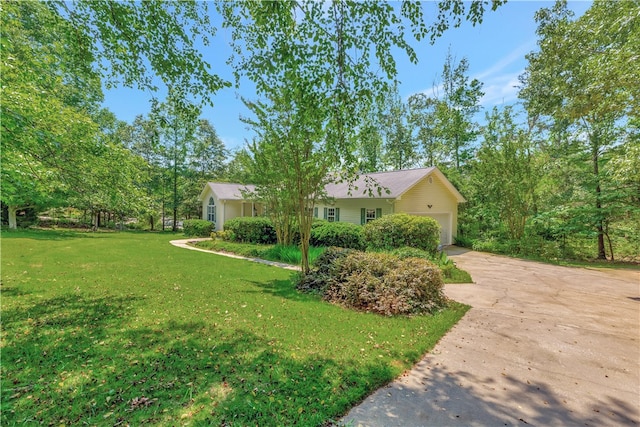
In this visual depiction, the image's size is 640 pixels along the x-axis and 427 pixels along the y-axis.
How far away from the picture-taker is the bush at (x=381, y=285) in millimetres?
5402

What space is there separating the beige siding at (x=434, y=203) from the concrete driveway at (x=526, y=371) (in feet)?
30.0

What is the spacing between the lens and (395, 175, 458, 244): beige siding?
1513cm

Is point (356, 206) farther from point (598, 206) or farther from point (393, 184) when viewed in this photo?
point (598, 206)

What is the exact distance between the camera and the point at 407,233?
33.1 ft

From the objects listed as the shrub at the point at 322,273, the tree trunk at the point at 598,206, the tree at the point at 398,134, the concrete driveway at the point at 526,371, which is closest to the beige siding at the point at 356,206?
the shrub at the point at 322,273

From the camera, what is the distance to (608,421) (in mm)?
2494

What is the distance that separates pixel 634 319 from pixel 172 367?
25.6 ft

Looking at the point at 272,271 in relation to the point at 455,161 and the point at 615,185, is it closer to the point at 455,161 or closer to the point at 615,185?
the point at 615,185

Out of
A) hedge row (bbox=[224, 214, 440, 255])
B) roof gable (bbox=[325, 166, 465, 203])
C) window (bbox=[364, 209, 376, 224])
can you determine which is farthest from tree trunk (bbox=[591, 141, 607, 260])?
window (bbox=[364, 209, 376, 224])

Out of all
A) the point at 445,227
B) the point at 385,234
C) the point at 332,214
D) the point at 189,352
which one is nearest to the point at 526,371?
the point at 189,352

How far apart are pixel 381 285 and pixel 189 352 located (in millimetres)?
3742

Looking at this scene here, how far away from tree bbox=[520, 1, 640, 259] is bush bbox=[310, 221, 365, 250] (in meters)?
Result: 7.47

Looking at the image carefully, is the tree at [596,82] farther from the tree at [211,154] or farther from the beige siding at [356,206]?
the tree at [211,154]

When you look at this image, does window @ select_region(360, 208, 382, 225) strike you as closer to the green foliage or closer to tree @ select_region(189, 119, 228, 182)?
the green foliage
